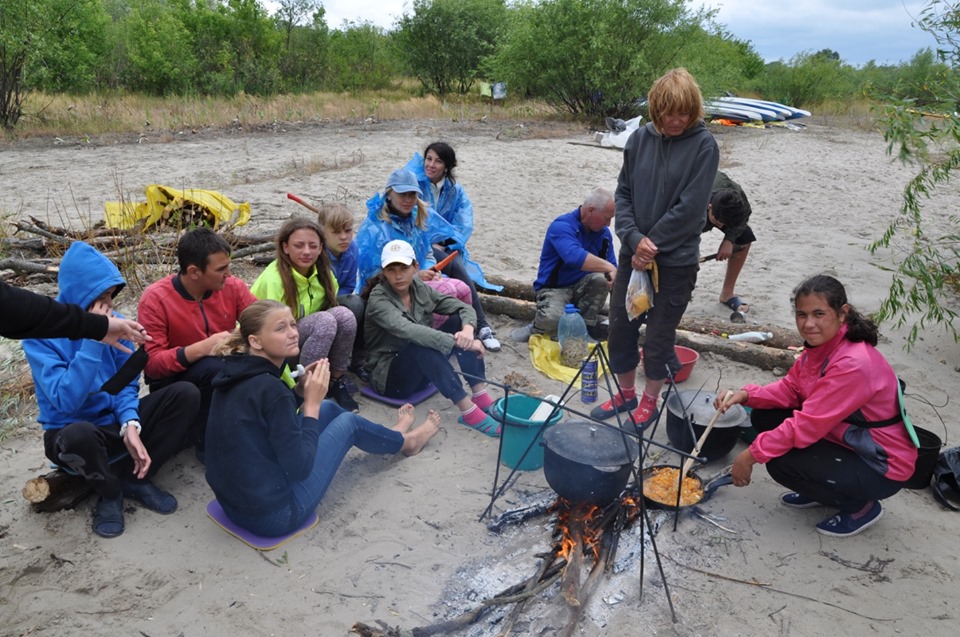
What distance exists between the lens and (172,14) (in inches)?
994

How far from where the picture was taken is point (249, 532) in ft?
10.4

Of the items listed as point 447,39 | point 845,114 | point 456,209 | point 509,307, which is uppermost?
point 447,39

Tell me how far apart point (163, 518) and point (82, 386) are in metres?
0.75

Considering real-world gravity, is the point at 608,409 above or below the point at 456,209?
below

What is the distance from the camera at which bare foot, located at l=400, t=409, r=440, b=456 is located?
12.7ft

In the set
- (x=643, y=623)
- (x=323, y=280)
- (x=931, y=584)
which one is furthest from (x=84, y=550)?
(x=931, y=584)

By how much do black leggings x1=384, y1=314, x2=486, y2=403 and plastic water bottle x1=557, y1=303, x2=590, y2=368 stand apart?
100 cm

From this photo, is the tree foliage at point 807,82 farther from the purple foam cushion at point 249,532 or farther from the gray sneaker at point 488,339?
the purple foam cushion at point 249,532

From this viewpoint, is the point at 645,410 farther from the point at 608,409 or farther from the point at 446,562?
the point at 446,562

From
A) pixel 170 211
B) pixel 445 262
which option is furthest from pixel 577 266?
pixel 170 211

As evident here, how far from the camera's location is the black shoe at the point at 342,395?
434cm

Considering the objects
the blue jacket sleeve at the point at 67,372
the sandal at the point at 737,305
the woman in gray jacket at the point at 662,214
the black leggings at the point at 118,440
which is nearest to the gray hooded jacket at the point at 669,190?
the woman in gray jacket at the point at 662,214

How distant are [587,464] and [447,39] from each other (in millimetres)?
25249

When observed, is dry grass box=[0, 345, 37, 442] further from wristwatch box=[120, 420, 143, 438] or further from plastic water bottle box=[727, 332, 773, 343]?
plastic water bottle box=[727, 332, 773, 343]
